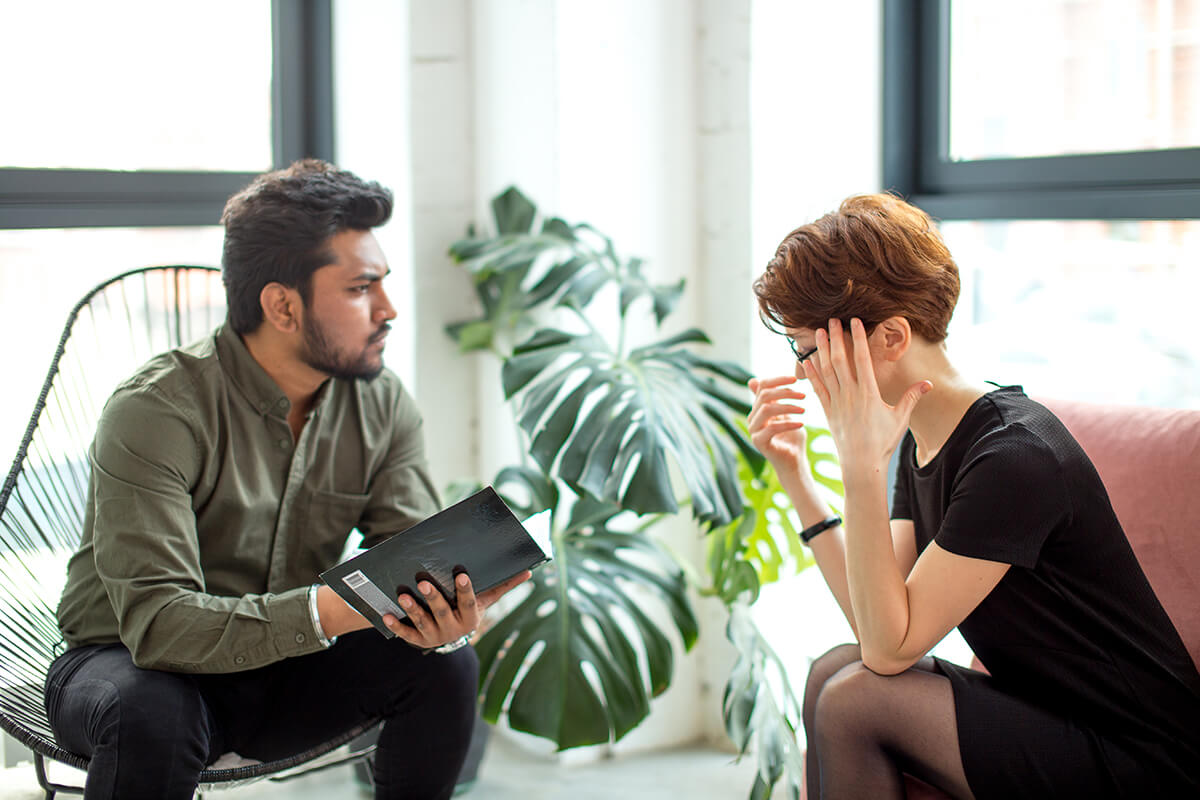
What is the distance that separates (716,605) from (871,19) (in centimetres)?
133

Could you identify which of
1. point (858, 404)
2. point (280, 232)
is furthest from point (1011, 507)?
point (280, 232)

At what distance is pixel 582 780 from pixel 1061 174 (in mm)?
1584

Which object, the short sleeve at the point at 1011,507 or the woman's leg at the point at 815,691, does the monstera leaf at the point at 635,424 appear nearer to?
the woman's leg at the point at 815,691

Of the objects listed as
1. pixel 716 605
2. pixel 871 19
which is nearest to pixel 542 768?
pixel 716 605

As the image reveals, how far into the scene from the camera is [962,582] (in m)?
1.29

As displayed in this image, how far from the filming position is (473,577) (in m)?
1.46

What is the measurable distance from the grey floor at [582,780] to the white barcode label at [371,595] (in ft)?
3.44

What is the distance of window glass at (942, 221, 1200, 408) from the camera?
1.96 m

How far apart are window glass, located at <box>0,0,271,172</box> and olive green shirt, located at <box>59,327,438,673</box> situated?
94cm

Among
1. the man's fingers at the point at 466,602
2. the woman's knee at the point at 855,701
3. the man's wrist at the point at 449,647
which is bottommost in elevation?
the man's wrist at the point at 449,647

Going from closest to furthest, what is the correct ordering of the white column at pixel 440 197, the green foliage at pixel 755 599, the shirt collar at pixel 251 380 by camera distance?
the shirt collar at pixel 251 380, the green foliage at pixel 755 599, the white column at pixel 440 197

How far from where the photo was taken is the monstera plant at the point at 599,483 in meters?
1.79

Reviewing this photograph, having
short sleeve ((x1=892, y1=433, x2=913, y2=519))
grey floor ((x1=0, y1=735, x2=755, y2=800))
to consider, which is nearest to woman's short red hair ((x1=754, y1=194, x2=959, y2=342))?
short sleeve ((x1=892, y1=433, x2=913, y2=519))

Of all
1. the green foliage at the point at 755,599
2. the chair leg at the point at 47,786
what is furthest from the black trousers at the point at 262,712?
the green foliage at the point at 755,599
